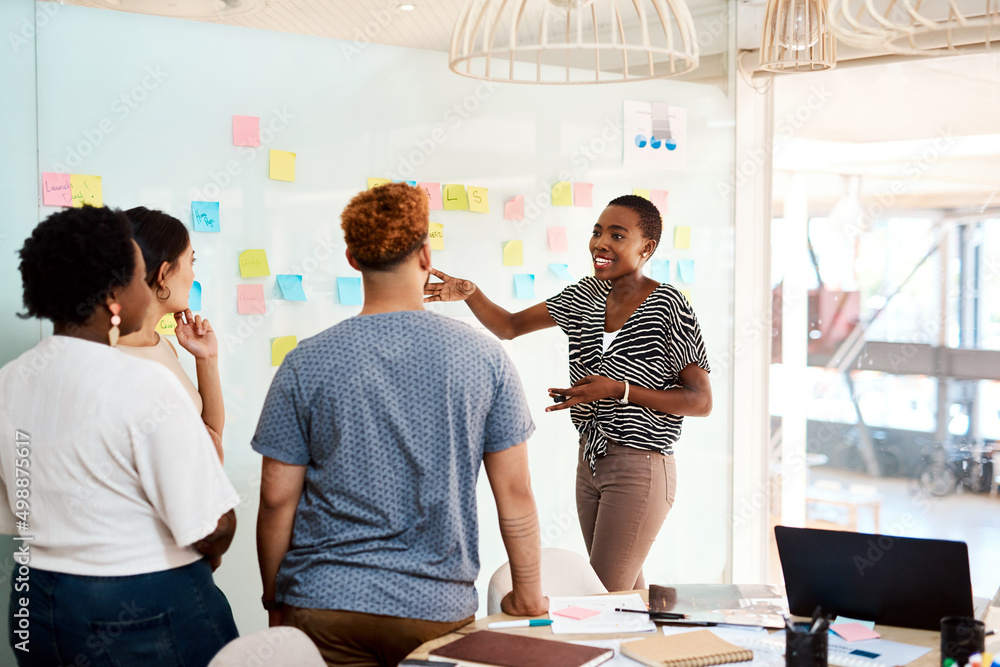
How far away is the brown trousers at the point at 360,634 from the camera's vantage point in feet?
5.06

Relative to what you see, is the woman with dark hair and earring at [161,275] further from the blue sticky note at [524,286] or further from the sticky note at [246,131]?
the blue sticky note at [524,286]

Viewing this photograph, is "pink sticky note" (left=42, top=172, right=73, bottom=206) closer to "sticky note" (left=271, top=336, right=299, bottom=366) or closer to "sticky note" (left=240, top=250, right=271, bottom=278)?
"sticky note" (left=240, top=250, right=271, bottom=278)

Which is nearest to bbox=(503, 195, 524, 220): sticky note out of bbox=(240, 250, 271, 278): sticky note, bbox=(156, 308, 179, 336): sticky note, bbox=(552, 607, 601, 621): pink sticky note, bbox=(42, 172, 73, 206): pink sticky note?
bbox=(240, 250, 271, 278): sticky note

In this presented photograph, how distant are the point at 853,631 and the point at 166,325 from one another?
1982 mm

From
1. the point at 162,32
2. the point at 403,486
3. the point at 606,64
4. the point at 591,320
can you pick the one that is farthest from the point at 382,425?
the point at 606,64

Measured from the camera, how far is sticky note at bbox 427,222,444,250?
302cm

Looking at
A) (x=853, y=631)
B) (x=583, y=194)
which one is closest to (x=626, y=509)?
(x=853, y=631)

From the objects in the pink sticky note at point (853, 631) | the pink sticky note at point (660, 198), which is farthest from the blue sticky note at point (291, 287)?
the pink sticky note at point (853, 631)

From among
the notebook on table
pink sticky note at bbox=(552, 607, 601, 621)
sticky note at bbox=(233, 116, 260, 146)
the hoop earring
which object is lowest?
pink sticky note at bbox=(552, 607, 601, 621)

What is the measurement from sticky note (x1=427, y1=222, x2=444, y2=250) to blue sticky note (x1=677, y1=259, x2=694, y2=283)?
1205 millimetres

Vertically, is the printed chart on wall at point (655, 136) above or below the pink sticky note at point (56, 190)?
above

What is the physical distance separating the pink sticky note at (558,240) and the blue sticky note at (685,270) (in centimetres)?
63

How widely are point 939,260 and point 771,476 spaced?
1212mm

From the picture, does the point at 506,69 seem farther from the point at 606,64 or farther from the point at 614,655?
the point at 614,655
